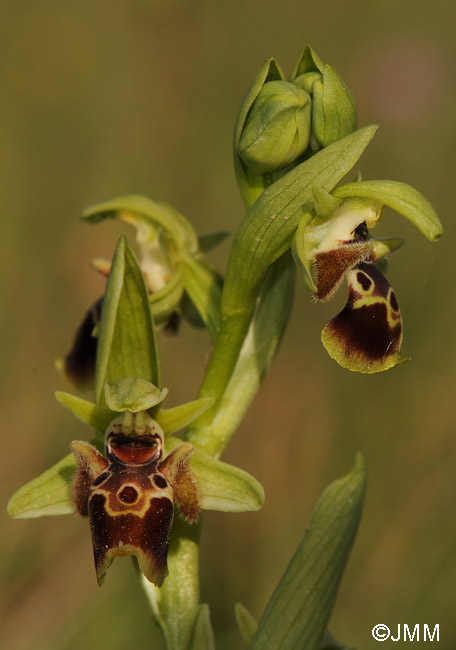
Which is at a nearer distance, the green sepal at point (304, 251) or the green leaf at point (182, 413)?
the green sepal at point (304, 251)

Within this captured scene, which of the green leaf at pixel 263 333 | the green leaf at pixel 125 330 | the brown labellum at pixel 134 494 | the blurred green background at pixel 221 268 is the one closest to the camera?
the brown labellum at pixel 134 494

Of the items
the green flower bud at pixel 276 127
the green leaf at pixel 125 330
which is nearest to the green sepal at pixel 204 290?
the green leaf at pixel 125 330

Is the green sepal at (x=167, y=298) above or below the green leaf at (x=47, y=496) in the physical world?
above

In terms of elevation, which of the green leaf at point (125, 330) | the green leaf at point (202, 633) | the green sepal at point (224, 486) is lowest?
the green leaf at point (202, 633)

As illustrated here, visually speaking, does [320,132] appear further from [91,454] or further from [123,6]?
[123,6]

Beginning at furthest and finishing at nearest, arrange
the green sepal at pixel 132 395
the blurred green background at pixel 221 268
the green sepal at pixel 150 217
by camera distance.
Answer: the blurred green background at pixel 221 268, the green sepal at pixel 150 217, the green sepal at pixel 132 395

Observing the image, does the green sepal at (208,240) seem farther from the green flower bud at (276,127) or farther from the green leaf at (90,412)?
the green leaf at (90,412)

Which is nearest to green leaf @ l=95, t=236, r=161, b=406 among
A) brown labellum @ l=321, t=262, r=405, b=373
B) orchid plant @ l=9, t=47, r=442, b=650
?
orchid plant @ l=9, t=47, r=442, b=650
